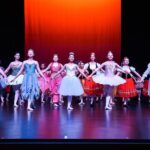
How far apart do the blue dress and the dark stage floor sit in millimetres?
387

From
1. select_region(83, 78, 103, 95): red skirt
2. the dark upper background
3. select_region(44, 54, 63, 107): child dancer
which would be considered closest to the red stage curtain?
the dark upper background

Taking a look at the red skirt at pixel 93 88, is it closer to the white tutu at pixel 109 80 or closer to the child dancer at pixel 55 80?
the white tutu at pixel 109 80

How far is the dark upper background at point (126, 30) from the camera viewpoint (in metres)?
13.3

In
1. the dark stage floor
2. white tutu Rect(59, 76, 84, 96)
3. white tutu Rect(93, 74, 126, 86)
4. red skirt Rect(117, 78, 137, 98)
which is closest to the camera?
the dark stage floor

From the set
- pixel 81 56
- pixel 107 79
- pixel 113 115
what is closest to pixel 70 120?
pixel 113 115

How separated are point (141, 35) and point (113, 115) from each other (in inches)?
245

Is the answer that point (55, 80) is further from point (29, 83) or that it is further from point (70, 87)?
point (29, 83)

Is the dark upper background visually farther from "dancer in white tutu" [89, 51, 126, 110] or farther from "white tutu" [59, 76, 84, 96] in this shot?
"white tutu" [59, 76, 84, 96]

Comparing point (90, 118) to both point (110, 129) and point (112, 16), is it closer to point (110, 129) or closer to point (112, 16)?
point (110, 129)

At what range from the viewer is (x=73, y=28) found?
44.7 feet

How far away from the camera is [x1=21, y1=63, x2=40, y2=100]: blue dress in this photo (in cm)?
873

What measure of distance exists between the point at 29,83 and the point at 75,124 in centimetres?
240

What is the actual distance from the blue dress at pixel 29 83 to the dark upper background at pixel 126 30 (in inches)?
197

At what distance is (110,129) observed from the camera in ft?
20.3
